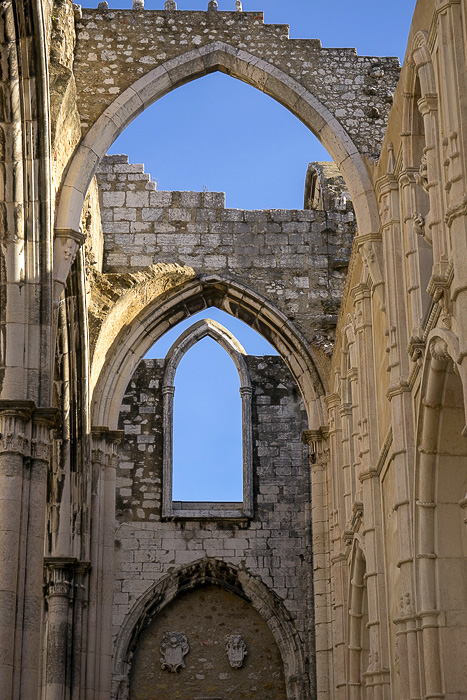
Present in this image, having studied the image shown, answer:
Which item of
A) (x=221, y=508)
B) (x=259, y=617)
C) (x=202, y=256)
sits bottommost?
(x=259, y=617)

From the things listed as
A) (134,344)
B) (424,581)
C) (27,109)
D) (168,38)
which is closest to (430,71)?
(424,581)

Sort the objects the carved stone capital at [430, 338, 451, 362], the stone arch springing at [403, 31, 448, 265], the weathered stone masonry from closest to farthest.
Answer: the carved stone capital at [430, 338, 451, 362], the stone arch springing at [403, 31, 448, 265], the weathered stone masonry

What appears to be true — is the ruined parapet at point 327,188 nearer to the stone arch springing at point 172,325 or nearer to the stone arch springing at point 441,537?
the stone arch springing at point 172,325

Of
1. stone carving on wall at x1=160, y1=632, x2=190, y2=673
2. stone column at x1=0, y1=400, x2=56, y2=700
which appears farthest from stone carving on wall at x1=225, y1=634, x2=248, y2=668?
stone column at x1=0, y1=400, x2=56, y2=700

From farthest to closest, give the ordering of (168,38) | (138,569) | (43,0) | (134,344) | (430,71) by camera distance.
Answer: (138,569)
(134,344)
(168,38)
(43,0)
(430,71)

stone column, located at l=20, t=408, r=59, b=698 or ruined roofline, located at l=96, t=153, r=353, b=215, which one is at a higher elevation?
ruined roofline, located at l=96, t=153, r=353, b=215

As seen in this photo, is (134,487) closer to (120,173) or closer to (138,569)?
(138,569)

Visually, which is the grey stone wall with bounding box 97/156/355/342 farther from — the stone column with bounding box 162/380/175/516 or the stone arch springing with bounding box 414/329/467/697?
the stone arch springing with bounding box 414/329/467/697

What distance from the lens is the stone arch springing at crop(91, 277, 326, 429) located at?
588 inches

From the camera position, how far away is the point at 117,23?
473 inches

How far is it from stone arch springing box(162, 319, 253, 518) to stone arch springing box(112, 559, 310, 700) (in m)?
0.87

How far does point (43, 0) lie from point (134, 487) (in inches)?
374

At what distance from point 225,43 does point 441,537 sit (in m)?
6.61

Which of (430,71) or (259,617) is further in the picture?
(259,617)
